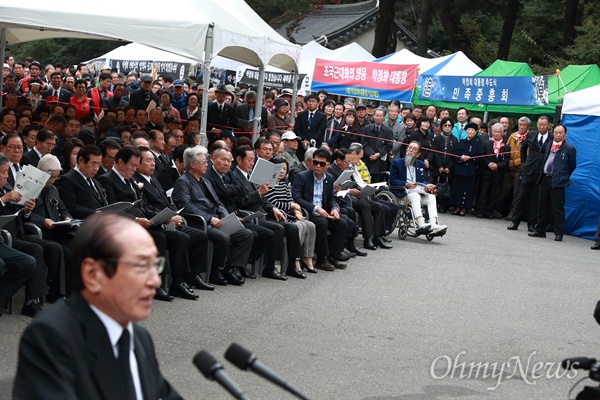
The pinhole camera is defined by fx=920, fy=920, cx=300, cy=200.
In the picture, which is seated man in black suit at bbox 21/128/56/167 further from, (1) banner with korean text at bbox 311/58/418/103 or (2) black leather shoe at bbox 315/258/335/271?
(1) banner with korean text at bbox 311/58/418/103

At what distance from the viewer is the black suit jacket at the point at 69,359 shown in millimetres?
2570

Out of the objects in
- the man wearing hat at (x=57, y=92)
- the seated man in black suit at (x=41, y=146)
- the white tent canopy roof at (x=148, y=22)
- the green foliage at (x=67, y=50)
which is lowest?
the seated man in black suit at (x=41, y=146)

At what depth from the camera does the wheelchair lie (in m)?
14.9

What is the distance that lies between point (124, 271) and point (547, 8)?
36.3 meters

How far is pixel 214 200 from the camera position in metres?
10.5

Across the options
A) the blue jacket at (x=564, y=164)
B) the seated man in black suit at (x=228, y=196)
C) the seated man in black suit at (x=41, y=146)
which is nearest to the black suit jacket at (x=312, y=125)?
the blue jacket at (x=564, y=164)

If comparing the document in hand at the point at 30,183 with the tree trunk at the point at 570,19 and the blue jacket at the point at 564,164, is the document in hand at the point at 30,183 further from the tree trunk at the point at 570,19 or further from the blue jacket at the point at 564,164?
the tree trunk at the point at 570,19

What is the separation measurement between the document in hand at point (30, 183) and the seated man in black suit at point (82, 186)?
2.71 ft

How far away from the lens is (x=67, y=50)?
53.4 m

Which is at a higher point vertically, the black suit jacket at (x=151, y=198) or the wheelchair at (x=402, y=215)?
the black suit jacket at (x=151, y=198)

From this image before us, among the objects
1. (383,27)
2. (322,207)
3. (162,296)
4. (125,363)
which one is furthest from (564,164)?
(383,27)

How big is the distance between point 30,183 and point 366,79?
57.7ft

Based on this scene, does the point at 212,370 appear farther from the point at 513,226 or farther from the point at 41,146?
the point at 513,226

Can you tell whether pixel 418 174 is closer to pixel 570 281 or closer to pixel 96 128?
pixel 570 281
